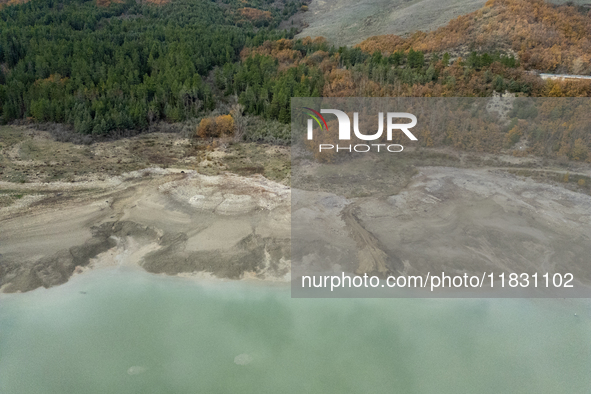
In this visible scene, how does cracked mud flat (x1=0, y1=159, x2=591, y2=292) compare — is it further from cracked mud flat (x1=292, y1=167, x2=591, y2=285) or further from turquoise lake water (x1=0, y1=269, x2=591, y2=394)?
turquoise lake water (x1=0, y1=269, x2=591, y2=394)

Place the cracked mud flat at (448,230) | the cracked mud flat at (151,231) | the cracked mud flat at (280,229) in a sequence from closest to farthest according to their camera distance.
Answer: the cracked mud flat at (151,231), the cracked mud flat at (280,229), the cracked mud flat at (448,230)

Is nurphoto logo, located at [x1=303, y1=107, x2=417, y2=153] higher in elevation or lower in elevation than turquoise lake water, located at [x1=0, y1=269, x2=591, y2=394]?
higher

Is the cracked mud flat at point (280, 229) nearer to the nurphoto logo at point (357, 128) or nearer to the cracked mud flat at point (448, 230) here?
the cracked mud flat at point (448, 230)

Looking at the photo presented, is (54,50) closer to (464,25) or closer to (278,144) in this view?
(278,144)

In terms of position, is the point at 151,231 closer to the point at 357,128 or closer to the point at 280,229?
the point at 280,229

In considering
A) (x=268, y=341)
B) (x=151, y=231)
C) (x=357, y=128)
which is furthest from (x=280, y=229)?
(x=357, y=128)

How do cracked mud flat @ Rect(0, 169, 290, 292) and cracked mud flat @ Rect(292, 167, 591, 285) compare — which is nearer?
cracked mud flat @ Rect(0, 169, 290, 292)

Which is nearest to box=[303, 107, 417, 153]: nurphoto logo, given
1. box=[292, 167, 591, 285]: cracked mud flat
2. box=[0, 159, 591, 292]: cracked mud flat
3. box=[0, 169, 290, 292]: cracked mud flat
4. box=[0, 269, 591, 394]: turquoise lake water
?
box=[0, 159, 591, 292]: cracked mud flat

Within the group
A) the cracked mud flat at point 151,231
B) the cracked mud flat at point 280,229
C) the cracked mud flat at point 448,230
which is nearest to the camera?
the cracked mud flat at point 151,231

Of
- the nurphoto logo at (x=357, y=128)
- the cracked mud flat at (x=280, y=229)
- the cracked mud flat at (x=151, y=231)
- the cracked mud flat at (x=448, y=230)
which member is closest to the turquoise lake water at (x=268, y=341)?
the cracked mud flat at (x=151, y=231)
